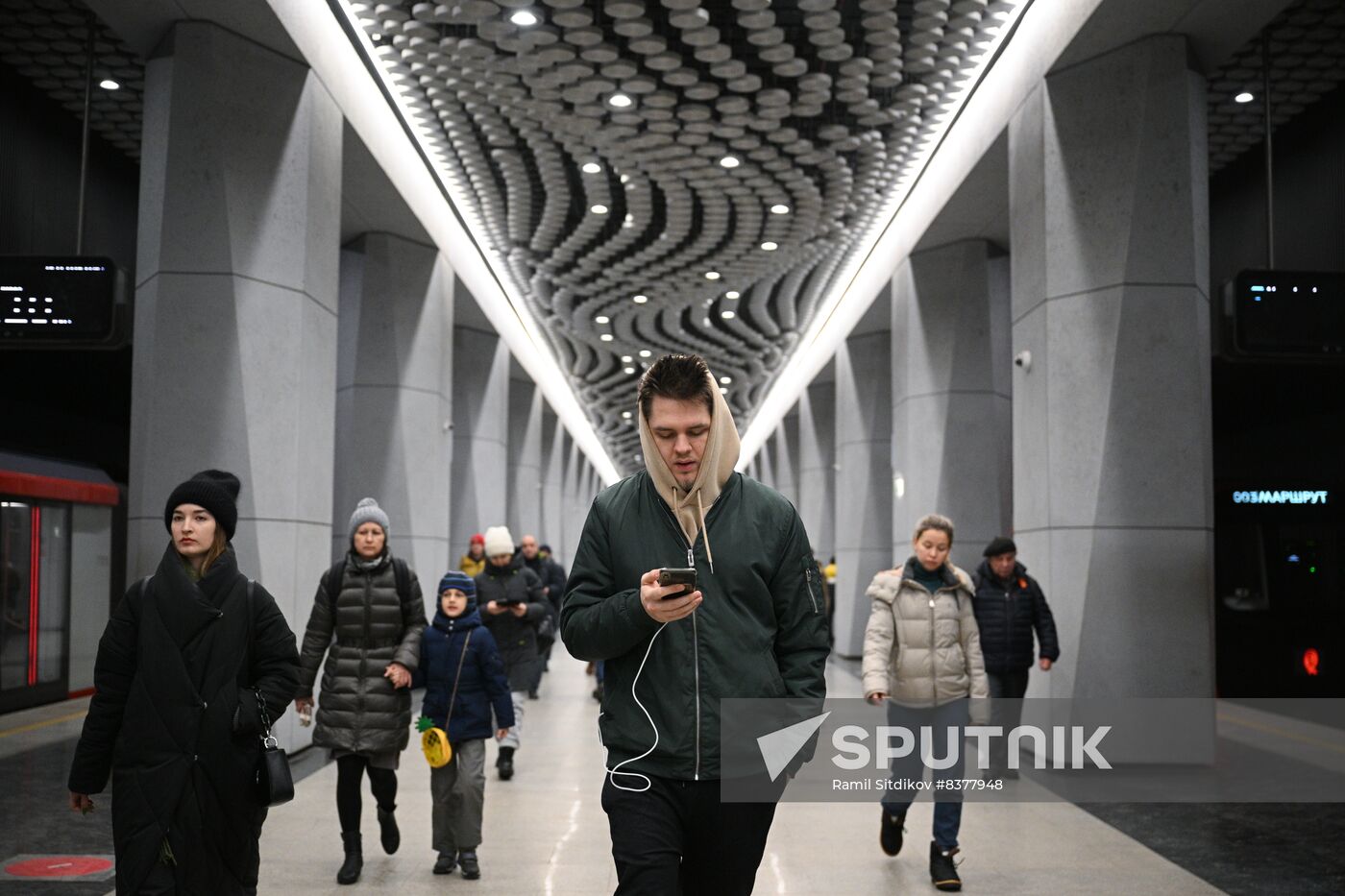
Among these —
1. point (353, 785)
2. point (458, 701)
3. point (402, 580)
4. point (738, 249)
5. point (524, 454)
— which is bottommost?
point (353, 785)

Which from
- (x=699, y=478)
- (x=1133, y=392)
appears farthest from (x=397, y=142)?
(x=699, y=478)

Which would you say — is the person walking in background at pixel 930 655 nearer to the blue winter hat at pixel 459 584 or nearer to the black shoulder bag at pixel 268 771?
the blue winter hat at pixel 459 584

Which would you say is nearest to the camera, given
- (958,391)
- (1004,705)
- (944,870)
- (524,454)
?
(944,870)

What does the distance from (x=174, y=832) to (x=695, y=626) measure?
5.99 ft

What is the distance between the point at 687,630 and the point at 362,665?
3330 millimetres

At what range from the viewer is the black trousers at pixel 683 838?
2705 mm

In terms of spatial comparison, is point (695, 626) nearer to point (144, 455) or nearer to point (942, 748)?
point (942, 748)

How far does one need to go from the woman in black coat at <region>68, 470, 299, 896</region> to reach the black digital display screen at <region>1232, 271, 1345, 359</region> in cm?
626

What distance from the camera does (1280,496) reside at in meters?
12.8

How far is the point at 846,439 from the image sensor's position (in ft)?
71.2

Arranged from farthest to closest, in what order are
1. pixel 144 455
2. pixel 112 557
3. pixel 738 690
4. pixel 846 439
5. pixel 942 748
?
pixel 846 439 < pixel 112 557 < pixel 144 455 < pixel 942 748 < pixel 738 690

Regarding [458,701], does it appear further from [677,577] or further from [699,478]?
[677,577]

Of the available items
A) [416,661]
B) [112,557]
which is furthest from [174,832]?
[112,557]

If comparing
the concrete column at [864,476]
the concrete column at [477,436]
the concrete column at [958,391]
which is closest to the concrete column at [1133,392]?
the concrete column at [958,391]
